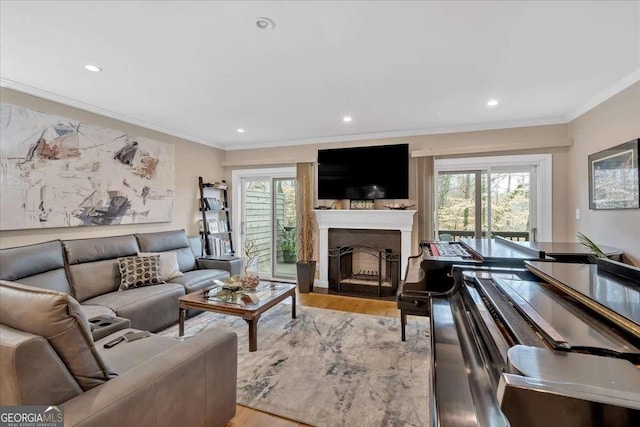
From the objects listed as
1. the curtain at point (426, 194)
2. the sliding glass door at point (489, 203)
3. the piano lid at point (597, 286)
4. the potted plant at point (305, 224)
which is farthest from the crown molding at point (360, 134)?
the piano lid at point (597, 286)

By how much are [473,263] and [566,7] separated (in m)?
1.61

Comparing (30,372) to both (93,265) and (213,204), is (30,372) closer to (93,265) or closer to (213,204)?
(93,265)

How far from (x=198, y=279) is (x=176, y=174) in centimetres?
188

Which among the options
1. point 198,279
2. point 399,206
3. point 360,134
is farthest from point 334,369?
point 360,134

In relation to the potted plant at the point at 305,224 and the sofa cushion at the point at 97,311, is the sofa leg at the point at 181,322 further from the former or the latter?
the potted plant at the point at 305,224

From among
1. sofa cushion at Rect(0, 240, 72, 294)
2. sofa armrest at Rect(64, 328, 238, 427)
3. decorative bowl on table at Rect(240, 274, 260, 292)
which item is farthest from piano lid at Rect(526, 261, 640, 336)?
sofa cushion at Rect(0, 240, 72, 294)

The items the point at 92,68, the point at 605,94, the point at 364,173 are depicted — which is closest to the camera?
the point at 92,68

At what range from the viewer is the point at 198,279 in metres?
3.52

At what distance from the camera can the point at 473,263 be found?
68.6 inches

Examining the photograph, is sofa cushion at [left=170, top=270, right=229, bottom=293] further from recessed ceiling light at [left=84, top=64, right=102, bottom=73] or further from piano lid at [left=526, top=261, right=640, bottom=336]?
piano lid at [left=526, top=261, right=640, bottom=336]

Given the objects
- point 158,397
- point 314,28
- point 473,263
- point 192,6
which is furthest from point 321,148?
point 158,397

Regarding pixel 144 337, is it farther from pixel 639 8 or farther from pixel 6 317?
pixel 639 8

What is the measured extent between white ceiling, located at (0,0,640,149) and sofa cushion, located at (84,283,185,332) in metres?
2.08

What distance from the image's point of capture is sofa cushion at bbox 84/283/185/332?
8.69 feet
